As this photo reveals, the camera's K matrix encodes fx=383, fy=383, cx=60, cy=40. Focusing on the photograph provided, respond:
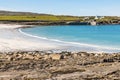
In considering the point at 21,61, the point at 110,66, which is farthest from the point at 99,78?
the point at 21,61

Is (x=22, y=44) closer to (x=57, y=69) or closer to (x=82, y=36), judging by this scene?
(x=57, y=69)

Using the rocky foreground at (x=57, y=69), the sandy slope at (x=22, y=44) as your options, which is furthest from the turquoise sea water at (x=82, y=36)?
the rocky foreground at (x=57, y=69)

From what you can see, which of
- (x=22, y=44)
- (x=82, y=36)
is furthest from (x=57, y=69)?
(x=82, y=36)

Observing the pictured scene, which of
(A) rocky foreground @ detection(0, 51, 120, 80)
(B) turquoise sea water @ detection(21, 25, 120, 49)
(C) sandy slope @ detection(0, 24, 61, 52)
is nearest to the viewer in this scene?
(A) rocky foreground @ detection(0, 51, 120, 80)

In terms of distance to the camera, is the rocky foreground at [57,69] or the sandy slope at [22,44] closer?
the rocky foreground at [57,69]

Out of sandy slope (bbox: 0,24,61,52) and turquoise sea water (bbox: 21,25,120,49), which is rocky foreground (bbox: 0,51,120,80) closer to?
sandy slope (bbox: 0,24,61,52)

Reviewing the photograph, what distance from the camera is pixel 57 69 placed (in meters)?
17.5

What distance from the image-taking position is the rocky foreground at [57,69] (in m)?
15.9

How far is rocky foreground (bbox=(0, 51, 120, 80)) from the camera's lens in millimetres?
15906

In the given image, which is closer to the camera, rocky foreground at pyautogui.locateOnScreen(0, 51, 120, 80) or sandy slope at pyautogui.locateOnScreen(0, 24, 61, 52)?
rocky foreground at pyautogui.locateOnScreen(0, 51, 120, 80)

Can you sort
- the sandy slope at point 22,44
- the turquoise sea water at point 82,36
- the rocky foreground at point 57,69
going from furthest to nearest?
the turquoise sea water at point 82,36
the sandy slope at point 22,44
the rocky foreground at point 57,69

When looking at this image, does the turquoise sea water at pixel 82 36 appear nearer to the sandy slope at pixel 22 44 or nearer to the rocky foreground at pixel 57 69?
the sandy slope at pixel 22 44

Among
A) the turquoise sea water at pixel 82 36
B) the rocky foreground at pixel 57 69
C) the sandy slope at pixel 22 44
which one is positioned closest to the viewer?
the rocky foreground at pixel 57 69

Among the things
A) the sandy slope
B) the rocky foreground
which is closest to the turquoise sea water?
the sandy slope
